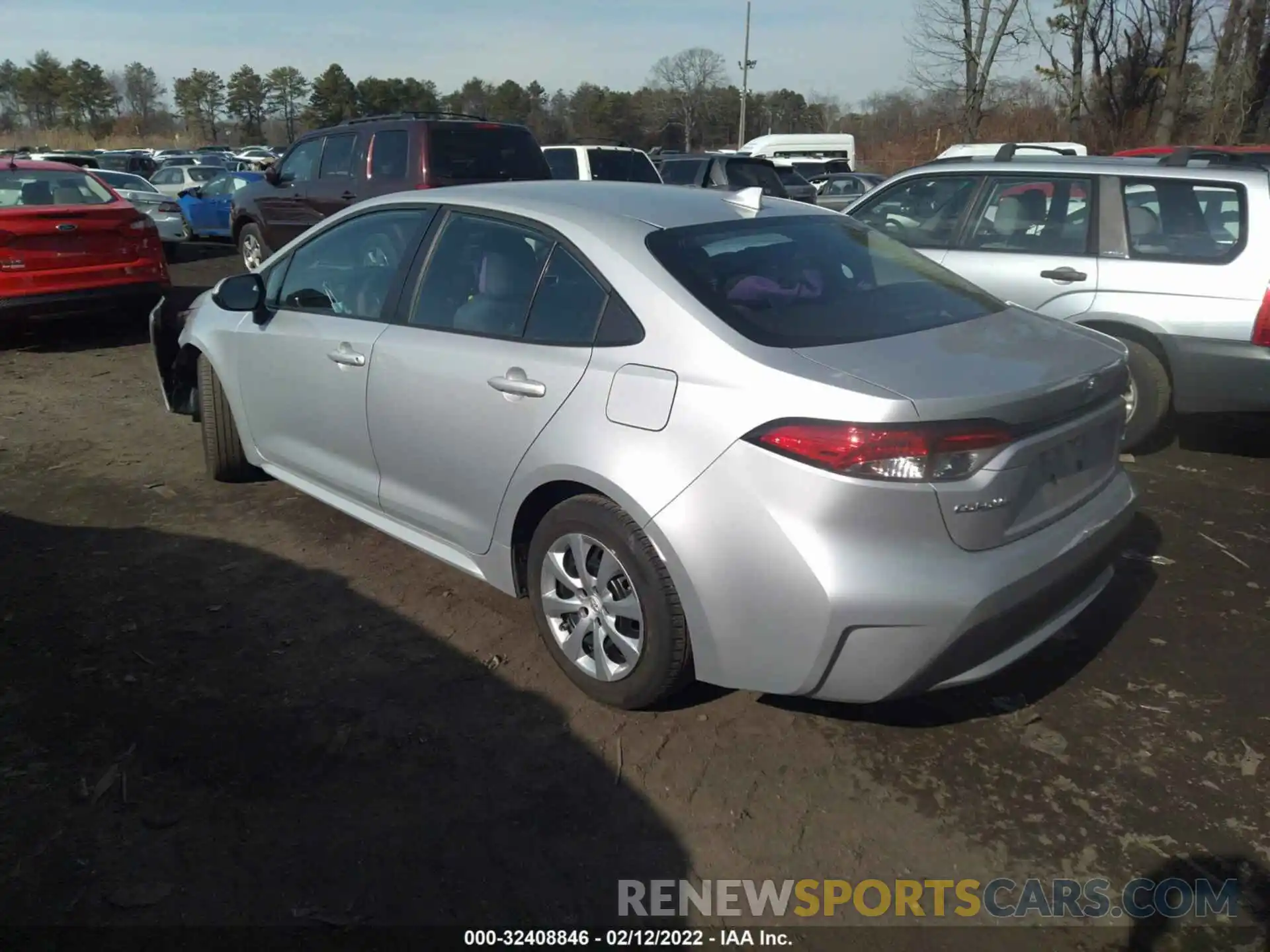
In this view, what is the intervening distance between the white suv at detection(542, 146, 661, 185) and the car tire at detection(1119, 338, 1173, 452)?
8.18 m

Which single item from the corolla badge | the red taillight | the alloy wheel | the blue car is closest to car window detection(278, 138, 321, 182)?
the blue car

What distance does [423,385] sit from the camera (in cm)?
358

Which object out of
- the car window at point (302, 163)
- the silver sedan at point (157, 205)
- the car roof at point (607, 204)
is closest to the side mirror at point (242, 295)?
the car roof at point (607, 204)

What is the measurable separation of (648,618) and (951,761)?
1.04m

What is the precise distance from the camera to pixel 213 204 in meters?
17.5

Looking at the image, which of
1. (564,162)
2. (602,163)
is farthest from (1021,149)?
(564,162)

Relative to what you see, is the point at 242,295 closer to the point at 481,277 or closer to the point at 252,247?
the point at 481,277

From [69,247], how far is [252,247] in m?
3.94

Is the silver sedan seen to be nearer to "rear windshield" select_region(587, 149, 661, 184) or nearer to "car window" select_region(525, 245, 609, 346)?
"rear windshield" select_region(587, 149, 661, 184)

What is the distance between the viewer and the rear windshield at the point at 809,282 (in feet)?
9.76

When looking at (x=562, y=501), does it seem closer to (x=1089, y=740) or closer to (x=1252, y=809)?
(x=1089, y=740)

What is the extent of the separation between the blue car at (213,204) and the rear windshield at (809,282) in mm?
16208

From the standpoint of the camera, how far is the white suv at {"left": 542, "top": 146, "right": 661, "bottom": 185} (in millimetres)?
12852

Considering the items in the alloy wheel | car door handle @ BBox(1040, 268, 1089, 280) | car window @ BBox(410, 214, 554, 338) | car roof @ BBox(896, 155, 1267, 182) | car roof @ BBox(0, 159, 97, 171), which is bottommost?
the alloy wheel
